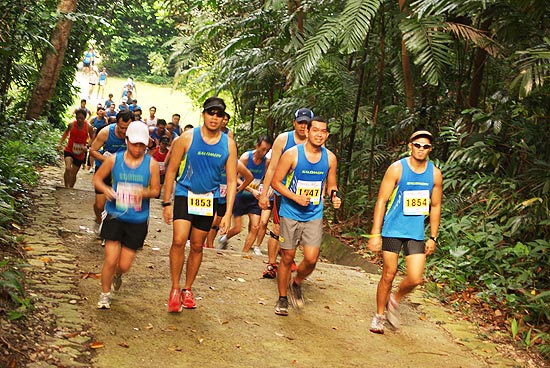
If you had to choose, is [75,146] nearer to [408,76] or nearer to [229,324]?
[408,76]

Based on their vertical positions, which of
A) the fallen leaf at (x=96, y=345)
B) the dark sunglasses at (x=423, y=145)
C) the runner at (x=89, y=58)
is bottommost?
the fallen leaf at (x=96, y=345)

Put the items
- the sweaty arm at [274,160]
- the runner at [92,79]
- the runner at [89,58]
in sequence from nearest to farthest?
the sweaty arm at [274,160] → the runner at [89,58] → the runner at [92,79]

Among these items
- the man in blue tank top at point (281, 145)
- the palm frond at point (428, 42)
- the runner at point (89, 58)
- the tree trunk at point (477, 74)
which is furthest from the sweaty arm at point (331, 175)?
the runner at point (89, 58)

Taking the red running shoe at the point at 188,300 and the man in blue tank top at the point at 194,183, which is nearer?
the man in blue tank top at the point at 194,183

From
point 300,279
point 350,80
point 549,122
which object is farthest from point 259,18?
point 300,279

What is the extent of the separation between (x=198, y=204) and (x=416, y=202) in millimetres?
2045

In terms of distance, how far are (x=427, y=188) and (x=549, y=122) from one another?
11.7ft

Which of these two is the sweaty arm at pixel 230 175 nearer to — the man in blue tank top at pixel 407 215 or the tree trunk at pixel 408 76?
the man in blue tank top at pixel 407 215

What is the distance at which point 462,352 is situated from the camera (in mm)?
6535

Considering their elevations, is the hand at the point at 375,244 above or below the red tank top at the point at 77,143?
below

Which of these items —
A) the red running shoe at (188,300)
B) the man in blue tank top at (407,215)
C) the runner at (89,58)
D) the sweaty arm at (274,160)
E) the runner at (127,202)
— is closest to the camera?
the runner at (127,202)

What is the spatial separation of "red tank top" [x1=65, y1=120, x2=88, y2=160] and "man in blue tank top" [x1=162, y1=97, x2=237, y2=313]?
24.0 ft

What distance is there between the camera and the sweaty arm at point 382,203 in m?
6.50

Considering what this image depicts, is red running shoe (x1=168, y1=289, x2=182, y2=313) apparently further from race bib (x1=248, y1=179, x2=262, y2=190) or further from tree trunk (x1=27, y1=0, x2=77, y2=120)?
tree trunk (x1=27, y1=0, x2=77, y2=120)
